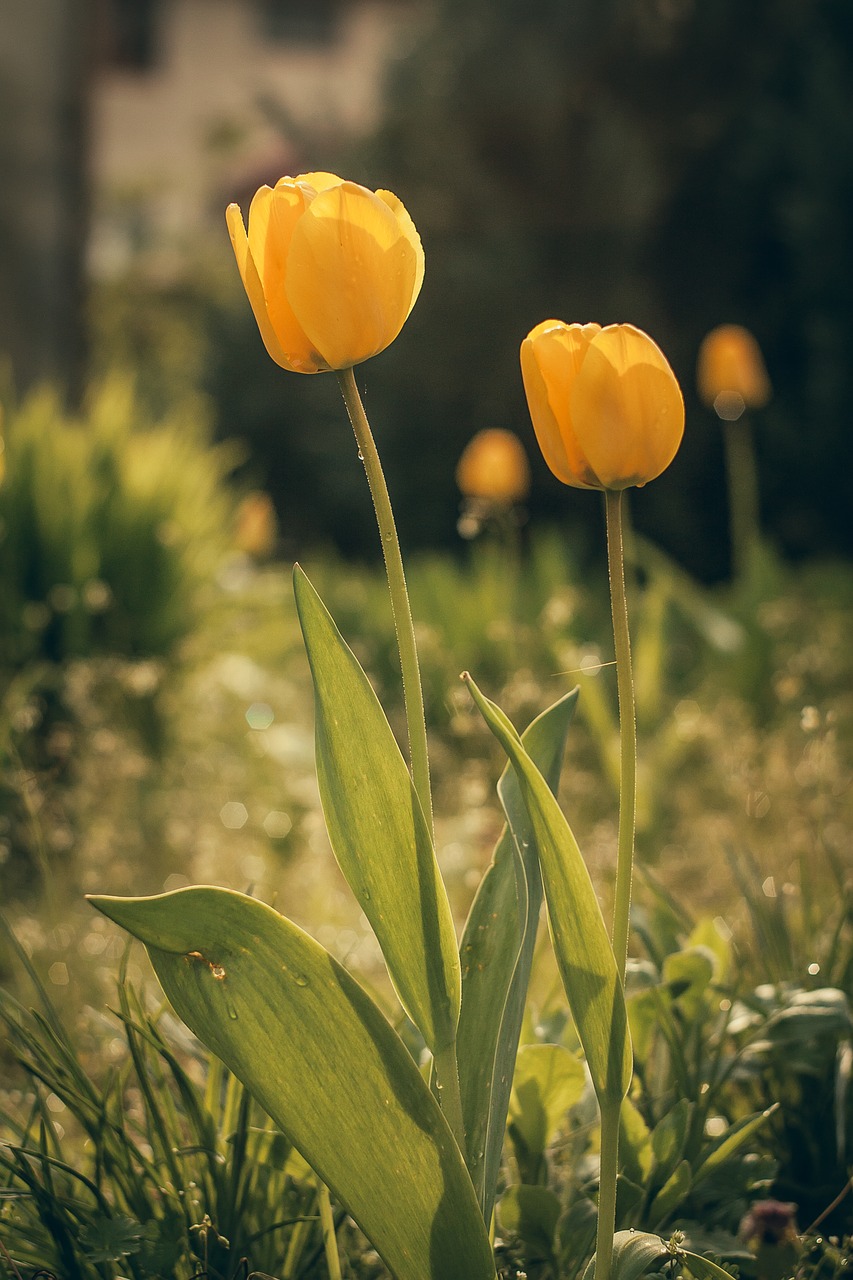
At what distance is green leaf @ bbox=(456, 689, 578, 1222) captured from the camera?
0.91 metres

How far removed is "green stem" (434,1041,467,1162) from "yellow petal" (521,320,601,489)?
41cm

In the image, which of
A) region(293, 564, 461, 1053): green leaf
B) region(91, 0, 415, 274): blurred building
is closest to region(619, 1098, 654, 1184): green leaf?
region(293, 564, 461, 1053): green leaf

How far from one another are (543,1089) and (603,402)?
58 cm

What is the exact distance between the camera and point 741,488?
17.8ft

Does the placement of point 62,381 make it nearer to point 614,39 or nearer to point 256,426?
point 256,426

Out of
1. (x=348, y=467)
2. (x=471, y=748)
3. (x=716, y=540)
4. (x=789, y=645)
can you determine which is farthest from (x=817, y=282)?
(x=471, y=748)

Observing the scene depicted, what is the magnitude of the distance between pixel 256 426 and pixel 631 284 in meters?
2.11

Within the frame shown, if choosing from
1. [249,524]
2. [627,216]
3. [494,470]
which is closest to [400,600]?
[494,470]

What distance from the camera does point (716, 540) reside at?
601 centimetres

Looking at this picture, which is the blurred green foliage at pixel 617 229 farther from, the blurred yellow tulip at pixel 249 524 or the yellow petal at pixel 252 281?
the yellow petal at pixel 252 281

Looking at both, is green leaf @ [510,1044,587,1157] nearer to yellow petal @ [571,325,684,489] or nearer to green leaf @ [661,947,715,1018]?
green leaf @ [661,947,715,1018]

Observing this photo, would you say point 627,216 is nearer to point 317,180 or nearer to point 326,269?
point 317,180

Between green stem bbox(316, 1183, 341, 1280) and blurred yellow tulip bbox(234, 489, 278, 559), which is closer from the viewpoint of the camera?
green stem bbox(316, 1183, 341, 1280)

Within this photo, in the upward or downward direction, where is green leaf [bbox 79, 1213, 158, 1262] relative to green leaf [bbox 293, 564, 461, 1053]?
downward
